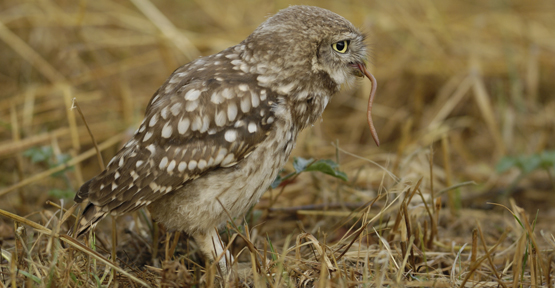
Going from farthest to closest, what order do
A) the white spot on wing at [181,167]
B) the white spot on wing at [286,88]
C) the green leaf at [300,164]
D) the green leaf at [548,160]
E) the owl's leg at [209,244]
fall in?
the green leaf at [548,160] < the green leaf at [300,164] < the owl's leg at [209,244] < the white spot on wing at [286,88] < the white spot on wing at [181,167]

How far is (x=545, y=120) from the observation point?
4359 millimetres

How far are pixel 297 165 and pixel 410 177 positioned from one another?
92 cm

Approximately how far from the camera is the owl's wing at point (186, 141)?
6.85ft

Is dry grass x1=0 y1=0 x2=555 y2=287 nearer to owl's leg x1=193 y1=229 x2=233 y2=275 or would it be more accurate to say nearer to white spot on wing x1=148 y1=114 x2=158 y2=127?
owl's leg x1=193 y1=229 x2=233 y2=275

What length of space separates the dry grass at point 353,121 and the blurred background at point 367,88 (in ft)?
0.05

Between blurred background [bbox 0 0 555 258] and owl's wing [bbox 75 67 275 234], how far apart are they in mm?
1205

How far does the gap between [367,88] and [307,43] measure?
2.71 metres

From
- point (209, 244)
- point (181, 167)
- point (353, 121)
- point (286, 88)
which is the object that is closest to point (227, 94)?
point (286, 88)

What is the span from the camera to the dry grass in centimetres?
263

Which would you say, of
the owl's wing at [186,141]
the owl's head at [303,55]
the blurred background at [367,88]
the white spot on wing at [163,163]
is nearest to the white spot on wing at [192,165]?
the owl's wing at [186,141]

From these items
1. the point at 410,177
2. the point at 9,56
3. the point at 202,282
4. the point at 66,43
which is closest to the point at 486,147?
the point at 410,177

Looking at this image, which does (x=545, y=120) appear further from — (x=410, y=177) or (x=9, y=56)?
(x=9, y=56)

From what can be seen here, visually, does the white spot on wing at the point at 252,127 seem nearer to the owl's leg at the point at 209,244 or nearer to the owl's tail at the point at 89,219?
the owl's leg at the point at 209,244

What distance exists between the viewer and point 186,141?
2105mm
